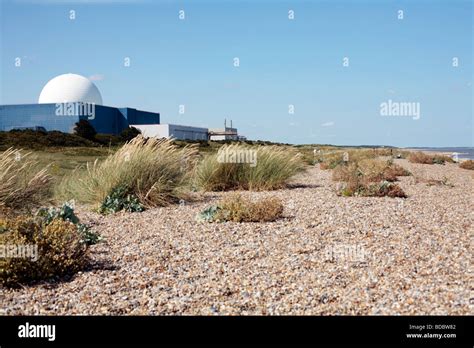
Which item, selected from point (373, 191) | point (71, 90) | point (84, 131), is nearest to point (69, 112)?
A: point (71, 90)

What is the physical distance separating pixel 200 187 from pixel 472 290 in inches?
331

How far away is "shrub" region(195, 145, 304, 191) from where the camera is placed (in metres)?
12.8

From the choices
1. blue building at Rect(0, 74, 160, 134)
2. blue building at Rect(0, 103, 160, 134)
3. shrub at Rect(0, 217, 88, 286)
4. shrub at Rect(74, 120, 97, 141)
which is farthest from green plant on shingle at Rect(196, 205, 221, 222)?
blue building at Rect(0, 103, 160, 134)

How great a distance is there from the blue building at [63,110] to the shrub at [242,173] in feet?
161

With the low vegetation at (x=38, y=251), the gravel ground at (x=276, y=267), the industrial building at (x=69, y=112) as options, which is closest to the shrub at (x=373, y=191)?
the gravel ground at (x=276, y=267)

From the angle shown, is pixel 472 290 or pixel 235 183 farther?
pixel 235 183

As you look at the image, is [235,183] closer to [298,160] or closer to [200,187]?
[200,187]

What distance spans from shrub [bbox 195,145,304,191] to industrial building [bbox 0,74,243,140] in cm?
4769

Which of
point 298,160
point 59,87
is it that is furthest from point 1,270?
point 59,87

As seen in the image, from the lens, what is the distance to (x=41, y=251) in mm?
5621

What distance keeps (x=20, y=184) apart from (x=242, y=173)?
5.74 meters

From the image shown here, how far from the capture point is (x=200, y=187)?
12773 millimetres

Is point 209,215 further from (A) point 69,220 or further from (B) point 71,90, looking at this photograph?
(B) point 71,90

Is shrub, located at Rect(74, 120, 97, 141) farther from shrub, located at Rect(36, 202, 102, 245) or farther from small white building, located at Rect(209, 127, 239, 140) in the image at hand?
shrub, located at Rect(36, 202, 102, 245)
